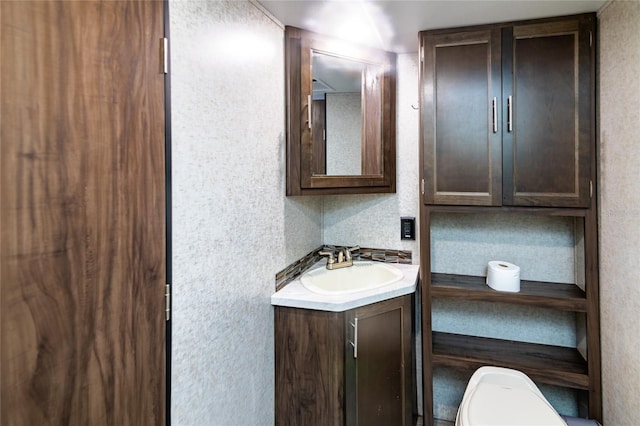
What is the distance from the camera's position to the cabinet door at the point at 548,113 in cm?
171

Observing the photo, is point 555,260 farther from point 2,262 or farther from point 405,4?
point 2,262

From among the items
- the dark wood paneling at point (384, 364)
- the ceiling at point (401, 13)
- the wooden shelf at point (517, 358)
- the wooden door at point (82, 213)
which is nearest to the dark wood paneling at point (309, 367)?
the dark wood paneling at point (384, 364)

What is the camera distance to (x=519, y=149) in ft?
5.91

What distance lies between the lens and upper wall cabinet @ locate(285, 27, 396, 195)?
1.83 meters

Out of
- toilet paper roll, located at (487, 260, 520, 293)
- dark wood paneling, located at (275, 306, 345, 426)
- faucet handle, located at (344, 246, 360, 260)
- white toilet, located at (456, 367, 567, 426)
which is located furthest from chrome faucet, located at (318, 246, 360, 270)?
white toilet, located at (456, 367, 567, 426)

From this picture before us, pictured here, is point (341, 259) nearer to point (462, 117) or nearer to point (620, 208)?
point (462, 117)

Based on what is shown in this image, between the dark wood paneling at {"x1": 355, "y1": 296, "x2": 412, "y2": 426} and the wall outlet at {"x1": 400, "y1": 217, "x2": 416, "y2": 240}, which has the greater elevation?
the wall outlet at {"x1": 400, "y1": 217, "x2": 416, "y2": 240}

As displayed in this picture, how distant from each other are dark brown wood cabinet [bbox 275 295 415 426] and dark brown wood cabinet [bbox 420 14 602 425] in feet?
1.01

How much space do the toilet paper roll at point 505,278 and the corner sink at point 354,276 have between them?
0.50 metres

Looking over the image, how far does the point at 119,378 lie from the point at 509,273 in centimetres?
183

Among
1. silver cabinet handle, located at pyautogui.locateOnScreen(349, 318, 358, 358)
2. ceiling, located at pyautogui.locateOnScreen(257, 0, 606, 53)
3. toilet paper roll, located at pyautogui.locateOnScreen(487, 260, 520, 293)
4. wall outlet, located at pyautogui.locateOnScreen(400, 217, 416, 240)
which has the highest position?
ceiling, located at pyautogui.locateOnScreen(257, 0, 606, 53)

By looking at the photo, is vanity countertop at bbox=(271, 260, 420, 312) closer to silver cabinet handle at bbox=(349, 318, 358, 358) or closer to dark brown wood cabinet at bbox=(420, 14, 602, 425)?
silver cabinet handle at bbox=(349, 318, 358, 358)

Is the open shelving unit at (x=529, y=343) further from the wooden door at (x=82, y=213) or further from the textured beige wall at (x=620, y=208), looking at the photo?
the wooden door at (x=82, y=213)

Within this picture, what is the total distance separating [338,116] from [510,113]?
869 millimetres
